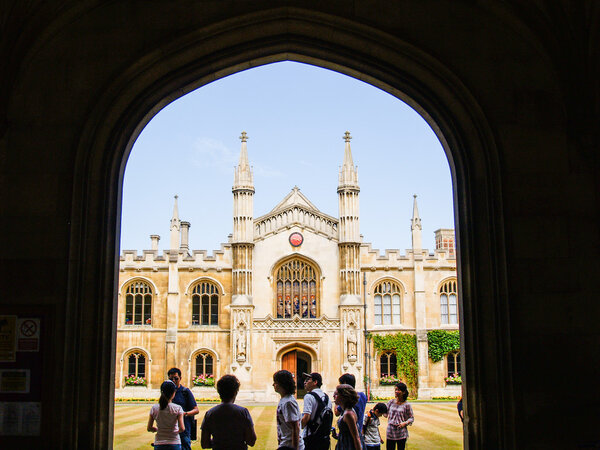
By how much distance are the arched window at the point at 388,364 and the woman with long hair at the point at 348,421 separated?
24808mm

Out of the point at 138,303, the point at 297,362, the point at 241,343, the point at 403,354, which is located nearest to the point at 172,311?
the point at 138,303

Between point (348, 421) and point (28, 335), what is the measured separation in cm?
248

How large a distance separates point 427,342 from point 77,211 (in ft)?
84.4

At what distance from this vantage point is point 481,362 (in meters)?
5.17

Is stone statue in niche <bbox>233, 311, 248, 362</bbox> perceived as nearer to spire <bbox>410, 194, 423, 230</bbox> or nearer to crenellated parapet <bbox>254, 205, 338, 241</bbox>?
crenellated parapet <bbox>254, 205, 338, 241</bbox>

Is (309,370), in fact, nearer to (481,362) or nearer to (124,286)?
(124,286)

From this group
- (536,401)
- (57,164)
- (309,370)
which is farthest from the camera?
(309,370)

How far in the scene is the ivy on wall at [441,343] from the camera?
96.3ft

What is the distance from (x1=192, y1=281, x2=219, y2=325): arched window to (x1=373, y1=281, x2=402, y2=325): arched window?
708cm

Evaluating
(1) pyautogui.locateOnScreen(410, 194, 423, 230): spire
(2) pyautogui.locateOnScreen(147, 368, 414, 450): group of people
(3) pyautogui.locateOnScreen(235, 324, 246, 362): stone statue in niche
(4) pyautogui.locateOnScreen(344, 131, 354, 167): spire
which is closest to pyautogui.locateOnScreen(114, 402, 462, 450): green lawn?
(2) pyautogui.locateOnScreen(147, 368, 414, 450): group of people

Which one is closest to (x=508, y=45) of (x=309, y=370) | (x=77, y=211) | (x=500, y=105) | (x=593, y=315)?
(x=500, y=105)

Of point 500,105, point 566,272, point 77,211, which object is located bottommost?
point 566,272

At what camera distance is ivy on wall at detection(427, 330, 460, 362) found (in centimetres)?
2934

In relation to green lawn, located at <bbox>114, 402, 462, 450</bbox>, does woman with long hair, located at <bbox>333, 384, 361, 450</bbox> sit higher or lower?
higher
